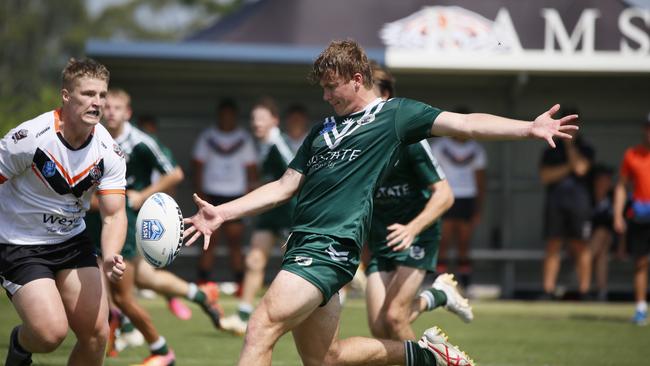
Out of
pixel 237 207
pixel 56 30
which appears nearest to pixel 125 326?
pixel 237 207

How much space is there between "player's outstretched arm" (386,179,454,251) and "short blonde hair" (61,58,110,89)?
2053mm

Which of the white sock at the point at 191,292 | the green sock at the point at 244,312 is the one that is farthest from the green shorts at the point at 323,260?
the green sock at the point at 244,312

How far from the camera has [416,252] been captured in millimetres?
7281

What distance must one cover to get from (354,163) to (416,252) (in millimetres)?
1747

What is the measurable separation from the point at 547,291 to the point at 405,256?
714 cm

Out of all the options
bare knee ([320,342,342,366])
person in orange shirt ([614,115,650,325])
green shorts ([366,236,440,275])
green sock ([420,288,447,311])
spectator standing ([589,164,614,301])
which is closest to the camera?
bare knee ([320,342,342,366])

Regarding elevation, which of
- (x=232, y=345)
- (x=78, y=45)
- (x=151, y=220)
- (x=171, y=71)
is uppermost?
(x=151, y=220)

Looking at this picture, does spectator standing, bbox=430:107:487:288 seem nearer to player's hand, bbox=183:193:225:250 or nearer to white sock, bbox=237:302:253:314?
white sock, bbox=237:302:253:314

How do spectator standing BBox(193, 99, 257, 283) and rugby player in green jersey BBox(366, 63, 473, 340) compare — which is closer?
rugby player in green jersey BBox(366, 63, 473, 340)

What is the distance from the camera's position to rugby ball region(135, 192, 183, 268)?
5668 mm

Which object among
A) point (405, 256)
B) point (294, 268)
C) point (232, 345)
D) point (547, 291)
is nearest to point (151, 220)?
point (294, 268)

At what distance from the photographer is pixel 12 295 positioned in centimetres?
596

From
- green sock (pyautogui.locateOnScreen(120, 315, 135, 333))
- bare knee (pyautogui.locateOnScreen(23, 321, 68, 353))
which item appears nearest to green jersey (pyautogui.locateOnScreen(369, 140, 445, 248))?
bare knee (pyautogui.locateOnScreen(23, 321, 68, 353))

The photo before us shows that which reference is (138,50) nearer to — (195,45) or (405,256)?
(195,45)
